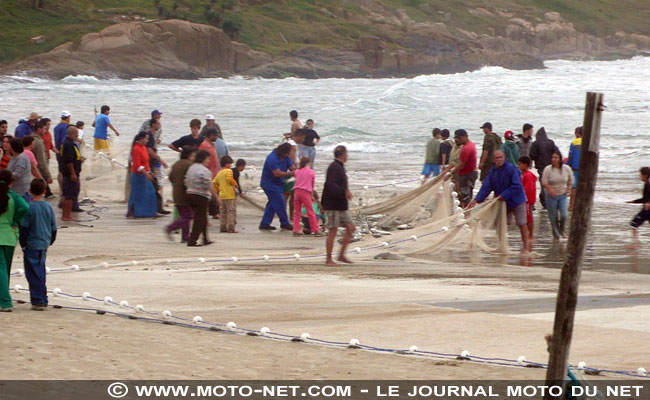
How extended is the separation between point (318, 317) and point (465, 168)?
8.78 metres

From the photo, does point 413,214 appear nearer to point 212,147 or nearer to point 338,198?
point 212,147

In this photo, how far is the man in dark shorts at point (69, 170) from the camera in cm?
1546

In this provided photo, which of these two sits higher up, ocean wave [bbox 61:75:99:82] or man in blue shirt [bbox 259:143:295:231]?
ocean wave [bbox 61:75:99:82]

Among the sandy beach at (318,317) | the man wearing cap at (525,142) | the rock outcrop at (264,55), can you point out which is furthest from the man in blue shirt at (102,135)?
the rock outcrop at (264,55)

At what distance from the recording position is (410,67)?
10431cm

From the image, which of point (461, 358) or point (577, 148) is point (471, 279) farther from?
point (577, 148)

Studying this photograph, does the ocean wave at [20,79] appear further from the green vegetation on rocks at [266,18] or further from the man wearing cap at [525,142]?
the man wearing cap at [525,142]

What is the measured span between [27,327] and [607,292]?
218 inches

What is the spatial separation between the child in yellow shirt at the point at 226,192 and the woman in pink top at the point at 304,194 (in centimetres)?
93

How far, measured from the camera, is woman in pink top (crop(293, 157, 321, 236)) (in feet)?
47.1

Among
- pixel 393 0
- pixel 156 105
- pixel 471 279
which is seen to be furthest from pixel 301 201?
pixel 393 0

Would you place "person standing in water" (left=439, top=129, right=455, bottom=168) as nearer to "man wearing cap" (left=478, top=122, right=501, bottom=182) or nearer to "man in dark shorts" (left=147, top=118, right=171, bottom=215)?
"man wearing cap" (left=478, top=122, right=501, bottom=182)

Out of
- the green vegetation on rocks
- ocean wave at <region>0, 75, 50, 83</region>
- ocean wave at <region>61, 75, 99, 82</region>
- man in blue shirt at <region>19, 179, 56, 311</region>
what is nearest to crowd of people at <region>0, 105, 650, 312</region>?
man in blue shirt at <region>19, 179, 56, 311</region>

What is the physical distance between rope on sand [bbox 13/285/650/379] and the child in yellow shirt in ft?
17.6
